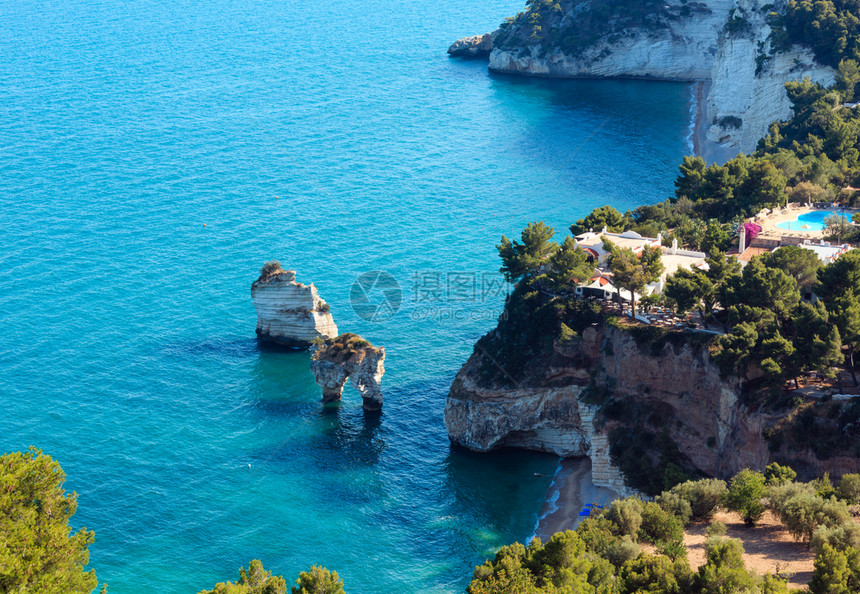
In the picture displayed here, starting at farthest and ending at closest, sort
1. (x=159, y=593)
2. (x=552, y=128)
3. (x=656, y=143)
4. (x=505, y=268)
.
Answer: (x=552, y=128) < (x=656, y=143) < (x=505, y=268) < (x=159, y=593)

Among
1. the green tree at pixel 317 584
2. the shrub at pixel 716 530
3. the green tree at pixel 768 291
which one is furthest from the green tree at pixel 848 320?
the green tree at pixel 317 584

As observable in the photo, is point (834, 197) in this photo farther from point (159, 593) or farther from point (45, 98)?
point (45, 98)

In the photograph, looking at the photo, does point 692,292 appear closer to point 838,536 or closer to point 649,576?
point 838,536

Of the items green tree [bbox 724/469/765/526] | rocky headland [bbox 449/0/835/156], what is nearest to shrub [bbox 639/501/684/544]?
green tree [bbox 724/469/765/526]

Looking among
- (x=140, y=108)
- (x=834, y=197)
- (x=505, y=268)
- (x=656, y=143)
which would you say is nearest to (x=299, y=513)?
(x=505, y=268)

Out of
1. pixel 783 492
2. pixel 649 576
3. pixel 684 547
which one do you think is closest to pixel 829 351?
pixel 783 492

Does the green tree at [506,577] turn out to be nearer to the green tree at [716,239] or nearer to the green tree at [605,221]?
the green tree at [716,239]
